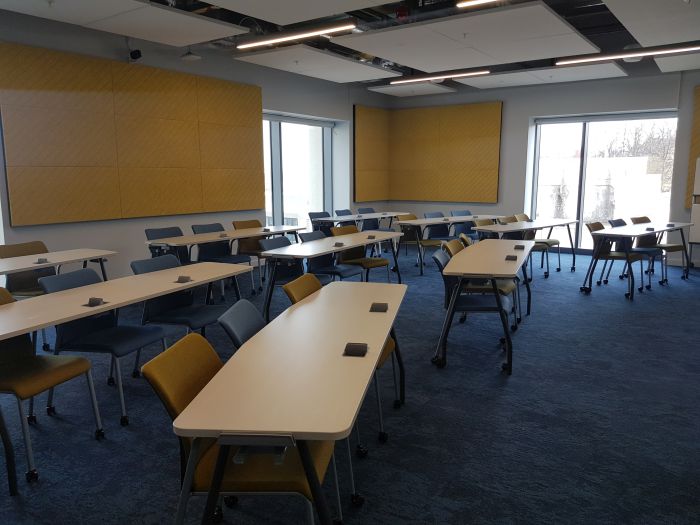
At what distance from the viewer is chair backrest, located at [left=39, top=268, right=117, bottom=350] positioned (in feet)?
11.2

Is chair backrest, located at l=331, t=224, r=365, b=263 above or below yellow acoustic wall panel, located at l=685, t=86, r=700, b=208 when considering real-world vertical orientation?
below

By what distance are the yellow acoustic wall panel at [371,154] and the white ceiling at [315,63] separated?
7.20 ft

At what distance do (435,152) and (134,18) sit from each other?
25.0 feet

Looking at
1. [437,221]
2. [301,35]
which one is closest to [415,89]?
[437,221]

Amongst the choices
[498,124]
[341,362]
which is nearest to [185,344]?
[341,362]

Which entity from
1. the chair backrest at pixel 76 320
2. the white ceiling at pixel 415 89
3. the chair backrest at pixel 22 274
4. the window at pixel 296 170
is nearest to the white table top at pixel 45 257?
the chair backrest at pixel 22 274

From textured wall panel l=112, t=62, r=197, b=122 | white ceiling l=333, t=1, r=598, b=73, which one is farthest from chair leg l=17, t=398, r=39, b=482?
white ceiling l=333, t=1, r=598, b=73

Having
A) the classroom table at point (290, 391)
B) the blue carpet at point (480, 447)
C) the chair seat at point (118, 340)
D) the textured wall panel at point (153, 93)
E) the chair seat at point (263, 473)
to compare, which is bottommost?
the blue carpet at point (480, 447)

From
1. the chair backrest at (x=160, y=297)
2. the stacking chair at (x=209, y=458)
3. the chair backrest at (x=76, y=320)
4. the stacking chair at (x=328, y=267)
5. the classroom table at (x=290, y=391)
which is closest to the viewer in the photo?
the classroom table at (x=290, y=391)

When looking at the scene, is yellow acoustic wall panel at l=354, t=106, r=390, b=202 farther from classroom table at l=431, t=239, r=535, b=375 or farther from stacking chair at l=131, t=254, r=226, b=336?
stacking chair at l=131, t=254, r=226, b=336

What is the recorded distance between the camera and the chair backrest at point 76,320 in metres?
3.42

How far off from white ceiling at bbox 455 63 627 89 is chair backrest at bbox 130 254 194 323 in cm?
712

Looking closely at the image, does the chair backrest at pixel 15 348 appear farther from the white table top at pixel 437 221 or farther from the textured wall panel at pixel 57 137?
the white table top at pixel 437 221

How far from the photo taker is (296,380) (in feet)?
6.70
